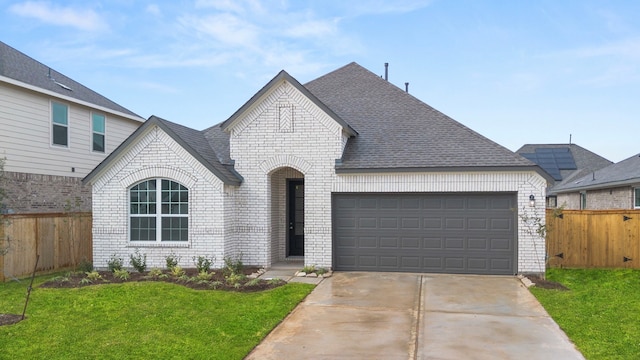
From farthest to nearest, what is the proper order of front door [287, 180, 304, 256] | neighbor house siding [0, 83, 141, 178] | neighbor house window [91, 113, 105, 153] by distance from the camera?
neighbor house window [91, 113, 105, 153] < front door [287, 180, 304, 256] < neighbor house siding [0, 83, 141, 178]

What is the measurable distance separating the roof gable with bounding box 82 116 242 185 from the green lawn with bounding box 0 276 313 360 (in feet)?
10.8

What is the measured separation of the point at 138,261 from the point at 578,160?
33.2 metres

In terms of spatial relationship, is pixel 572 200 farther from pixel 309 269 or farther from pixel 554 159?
pixel 309 269

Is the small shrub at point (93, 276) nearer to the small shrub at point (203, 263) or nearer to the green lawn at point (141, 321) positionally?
the green lawn at point (141, 321)

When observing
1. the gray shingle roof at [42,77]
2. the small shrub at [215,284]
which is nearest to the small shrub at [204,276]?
the small shrub at [215,284]

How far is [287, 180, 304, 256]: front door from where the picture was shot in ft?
49.1

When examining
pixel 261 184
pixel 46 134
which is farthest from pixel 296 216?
pixel 46 134

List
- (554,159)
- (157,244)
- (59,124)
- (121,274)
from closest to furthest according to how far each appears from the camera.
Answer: (121,274) < (157,244) < (59,124) < (554,159)

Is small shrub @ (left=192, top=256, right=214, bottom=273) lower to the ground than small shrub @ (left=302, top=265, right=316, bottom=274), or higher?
higher

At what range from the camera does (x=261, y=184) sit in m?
13.6

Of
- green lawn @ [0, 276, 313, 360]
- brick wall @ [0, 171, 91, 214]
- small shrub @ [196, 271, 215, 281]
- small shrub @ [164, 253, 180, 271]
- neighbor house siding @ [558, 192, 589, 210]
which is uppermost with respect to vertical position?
brick wall @ [0, 171, 91, 214]

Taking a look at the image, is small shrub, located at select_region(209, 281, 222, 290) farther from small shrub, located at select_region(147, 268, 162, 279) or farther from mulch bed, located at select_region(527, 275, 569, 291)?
mulch bed, located at select_region(527, 275, 569, 291)

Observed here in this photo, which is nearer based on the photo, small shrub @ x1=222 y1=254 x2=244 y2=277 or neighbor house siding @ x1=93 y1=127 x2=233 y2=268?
small shrub @ x1=222 y1=254 x2=244 y2=277

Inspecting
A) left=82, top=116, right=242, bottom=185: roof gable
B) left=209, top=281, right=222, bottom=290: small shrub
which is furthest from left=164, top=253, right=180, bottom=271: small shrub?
left=82, top=116, right=242, bottom=185: roof gable
